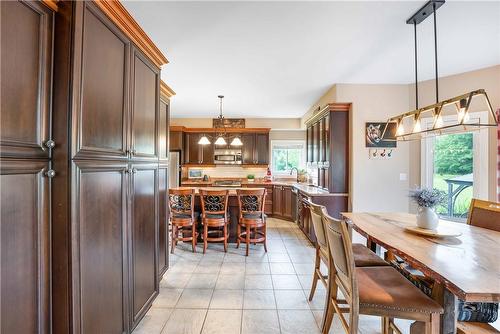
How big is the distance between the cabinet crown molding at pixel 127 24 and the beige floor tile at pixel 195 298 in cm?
242

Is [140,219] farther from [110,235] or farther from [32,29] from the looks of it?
[32,29]

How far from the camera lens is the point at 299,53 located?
119 inches

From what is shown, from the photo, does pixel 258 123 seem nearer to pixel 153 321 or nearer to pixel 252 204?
pixel 252 204

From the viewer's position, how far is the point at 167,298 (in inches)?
102

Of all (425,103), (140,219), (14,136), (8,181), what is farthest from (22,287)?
(425,103)

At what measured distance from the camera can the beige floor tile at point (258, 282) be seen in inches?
111

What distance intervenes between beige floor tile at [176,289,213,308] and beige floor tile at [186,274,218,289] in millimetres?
90

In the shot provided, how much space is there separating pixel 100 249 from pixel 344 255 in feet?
5.12

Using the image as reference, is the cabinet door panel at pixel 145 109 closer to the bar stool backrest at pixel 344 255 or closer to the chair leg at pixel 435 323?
the bar stool backrest at pixel 344 255

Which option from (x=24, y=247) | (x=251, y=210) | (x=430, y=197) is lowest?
(x=251, y=210)

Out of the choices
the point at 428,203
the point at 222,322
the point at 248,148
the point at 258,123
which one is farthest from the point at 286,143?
the point at 222,322

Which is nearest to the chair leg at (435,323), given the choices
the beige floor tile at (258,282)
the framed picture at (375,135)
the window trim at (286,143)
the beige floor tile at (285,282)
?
the beige floor tile at (285,282)

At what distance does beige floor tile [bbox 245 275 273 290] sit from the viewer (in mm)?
2814

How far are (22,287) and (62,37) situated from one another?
1.22m
